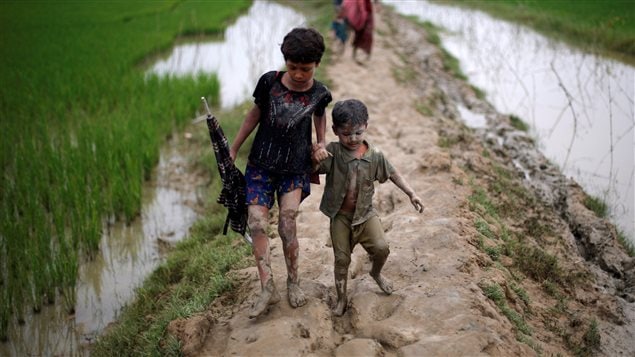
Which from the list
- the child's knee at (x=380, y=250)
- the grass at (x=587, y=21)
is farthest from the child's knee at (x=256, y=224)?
the grass at (x=587, y=21)

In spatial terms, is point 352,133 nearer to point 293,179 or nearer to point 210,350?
point 293,179

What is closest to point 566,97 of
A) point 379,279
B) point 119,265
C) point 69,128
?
point 379,279

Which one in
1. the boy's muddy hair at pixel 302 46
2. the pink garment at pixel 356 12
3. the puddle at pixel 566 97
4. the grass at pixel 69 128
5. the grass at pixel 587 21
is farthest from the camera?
the grass at pixel 587 21

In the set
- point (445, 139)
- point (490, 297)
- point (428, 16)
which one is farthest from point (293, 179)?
point (428, 16)

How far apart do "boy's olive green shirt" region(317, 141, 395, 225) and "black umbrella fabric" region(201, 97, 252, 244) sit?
43 cm

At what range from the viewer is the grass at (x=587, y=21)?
29.5ft

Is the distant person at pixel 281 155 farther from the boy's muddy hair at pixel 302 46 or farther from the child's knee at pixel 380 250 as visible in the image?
the child's knee at pixel 380 250

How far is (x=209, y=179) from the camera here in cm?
609

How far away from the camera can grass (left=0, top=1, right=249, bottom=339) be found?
165 inches

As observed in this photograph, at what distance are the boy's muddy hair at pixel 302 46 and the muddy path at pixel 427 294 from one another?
1226mm

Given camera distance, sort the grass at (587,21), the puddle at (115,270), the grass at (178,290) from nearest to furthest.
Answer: the grass at (178,290) → the puddle at (115,270) → the grass at (587,21)

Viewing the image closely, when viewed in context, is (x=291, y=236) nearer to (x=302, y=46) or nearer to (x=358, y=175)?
(x=358, y=175)

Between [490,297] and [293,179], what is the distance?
4.14 feet

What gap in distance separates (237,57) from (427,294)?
9023 mm
